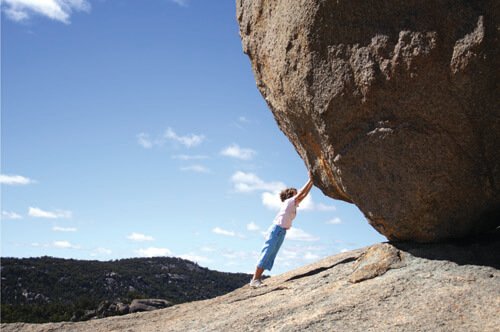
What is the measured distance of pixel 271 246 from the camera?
369 inches

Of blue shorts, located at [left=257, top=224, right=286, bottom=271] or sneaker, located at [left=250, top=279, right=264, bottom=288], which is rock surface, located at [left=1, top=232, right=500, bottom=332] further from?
blue shorts, located at [left=257, top=224, right=286, bottom=271]

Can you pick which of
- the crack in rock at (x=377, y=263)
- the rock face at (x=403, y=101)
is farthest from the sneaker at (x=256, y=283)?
the rock face at (x=403, y=101)

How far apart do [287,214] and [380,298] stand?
A: 3.12 metres

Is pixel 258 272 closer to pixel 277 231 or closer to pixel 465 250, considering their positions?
pixel 277 231

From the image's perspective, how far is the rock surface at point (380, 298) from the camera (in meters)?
5.95

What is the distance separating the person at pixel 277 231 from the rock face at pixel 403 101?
170 cm

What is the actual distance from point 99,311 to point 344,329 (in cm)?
1636

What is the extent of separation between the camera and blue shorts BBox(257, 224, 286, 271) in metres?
9.32

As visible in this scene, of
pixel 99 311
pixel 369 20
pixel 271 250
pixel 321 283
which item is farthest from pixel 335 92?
pixel 99 311

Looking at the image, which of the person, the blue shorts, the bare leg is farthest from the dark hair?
the bare leg

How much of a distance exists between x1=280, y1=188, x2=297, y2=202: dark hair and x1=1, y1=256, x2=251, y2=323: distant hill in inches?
917

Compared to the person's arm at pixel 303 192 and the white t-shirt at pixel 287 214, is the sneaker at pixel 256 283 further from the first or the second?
the person's arm at pixel 303 192

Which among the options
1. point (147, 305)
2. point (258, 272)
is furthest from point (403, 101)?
point (147, 305)

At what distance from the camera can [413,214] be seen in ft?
23.8
